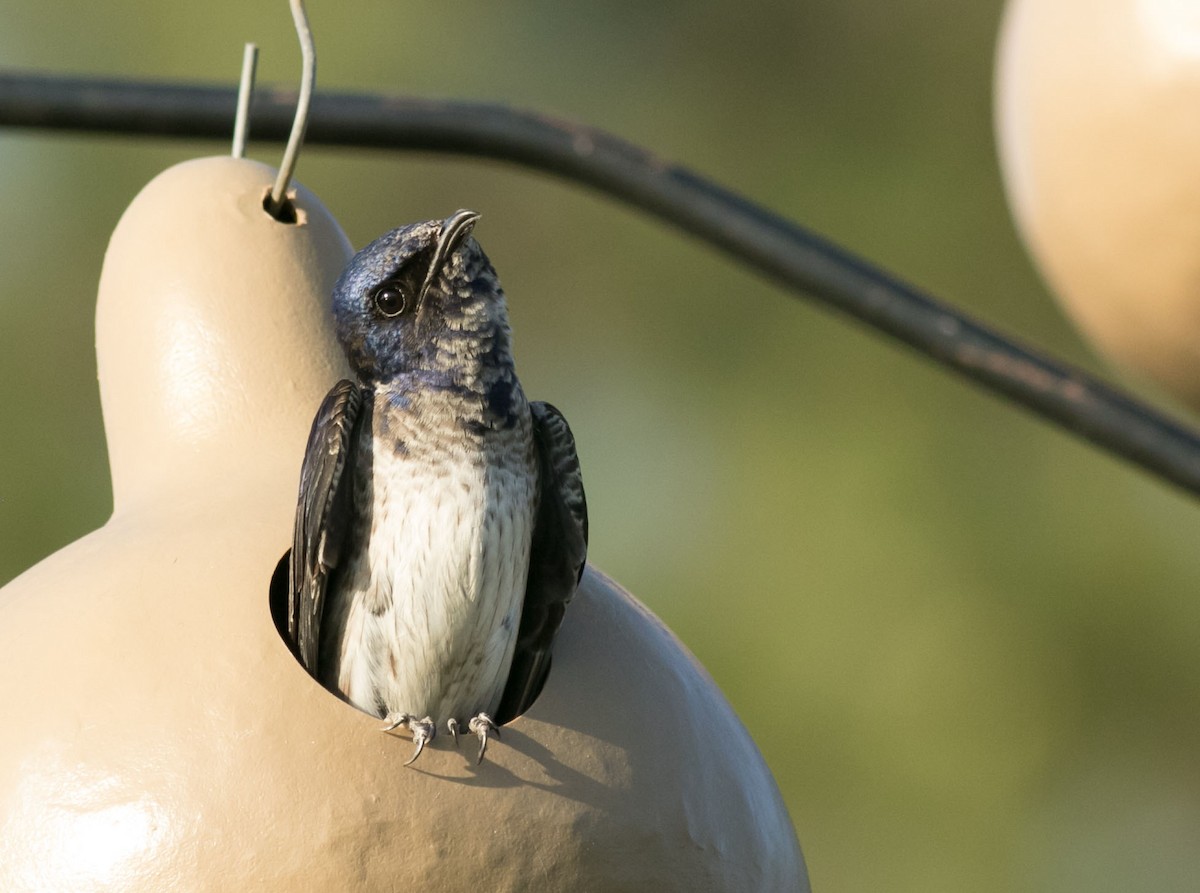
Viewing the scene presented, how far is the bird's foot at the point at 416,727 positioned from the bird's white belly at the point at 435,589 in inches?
3.4

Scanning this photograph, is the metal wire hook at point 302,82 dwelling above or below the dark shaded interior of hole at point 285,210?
above

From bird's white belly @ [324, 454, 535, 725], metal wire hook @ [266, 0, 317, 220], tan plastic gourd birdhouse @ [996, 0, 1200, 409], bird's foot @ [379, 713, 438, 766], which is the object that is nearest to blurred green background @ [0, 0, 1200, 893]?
tan plastic gourd birdhouse @ [996, 0, 1200, 409]

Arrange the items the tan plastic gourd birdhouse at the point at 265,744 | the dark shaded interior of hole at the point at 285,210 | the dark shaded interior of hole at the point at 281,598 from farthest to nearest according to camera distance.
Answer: the dark shaded interior of hole at the point at 285,210 < the dark shaded interior of hole at the point at 281,598 < the tan plastic gourd birdhouse at the point at 265,744

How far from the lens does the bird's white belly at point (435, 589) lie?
2.33 metres

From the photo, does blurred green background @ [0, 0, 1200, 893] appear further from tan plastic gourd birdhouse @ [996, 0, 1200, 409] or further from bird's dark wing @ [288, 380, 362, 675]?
bird's dark wing @ [288, 380, 362, 675]

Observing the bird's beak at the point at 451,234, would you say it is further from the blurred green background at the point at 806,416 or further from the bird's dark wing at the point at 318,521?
the blurred green background at the point at 806,416

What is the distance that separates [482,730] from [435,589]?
0.76 ft

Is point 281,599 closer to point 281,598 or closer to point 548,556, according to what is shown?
point 281,598

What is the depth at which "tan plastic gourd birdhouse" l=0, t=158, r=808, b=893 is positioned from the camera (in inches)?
81.0

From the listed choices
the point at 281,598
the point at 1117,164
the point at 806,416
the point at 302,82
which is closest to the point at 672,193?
the point at 302,82

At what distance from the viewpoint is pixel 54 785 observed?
2094 mm

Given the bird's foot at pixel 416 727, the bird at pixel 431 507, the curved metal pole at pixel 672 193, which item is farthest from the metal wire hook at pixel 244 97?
the bird's foot at pixel 416 727

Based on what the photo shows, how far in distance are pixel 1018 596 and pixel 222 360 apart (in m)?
7.48

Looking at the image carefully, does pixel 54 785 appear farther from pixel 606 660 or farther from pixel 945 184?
pixel 945 184
